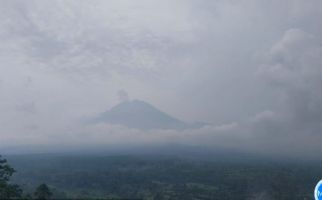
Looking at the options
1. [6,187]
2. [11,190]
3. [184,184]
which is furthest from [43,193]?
[184,184]

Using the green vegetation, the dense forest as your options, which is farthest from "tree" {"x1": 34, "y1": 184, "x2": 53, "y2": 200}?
the dense forest

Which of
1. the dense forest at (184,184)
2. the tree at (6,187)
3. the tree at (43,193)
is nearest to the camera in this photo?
the tree at (43,193)

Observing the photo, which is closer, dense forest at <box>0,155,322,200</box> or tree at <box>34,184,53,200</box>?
tree at <box>34,184,53,200</box>

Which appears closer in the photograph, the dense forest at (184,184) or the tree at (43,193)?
the tree at (43,193)

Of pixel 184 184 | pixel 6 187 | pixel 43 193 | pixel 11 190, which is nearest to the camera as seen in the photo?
pixel 43 193

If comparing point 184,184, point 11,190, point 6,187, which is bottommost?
point 184,184

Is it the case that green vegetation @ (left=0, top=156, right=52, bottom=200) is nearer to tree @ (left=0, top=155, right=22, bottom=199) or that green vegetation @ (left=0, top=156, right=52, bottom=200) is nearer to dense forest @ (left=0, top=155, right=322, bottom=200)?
tree @ (left=0, top=155, right=22, bottom=199)

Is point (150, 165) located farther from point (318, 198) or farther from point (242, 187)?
point (318, 198)

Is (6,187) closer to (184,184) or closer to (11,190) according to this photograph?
(11,190)

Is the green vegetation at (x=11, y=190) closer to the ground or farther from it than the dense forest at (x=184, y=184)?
farther from it

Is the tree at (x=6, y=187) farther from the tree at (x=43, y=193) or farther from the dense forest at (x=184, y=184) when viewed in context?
the dense forest at (x=184, y=184)

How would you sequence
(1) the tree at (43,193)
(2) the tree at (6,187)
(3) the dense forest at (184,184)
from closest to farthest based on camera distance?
(1) the tree at (43,193), (2) the tree at (6,187), (3) the dense forest at (184,184)

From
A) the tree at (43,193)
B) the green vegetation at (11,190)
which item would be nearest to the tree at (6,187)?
the green vegetation at (11,190)
